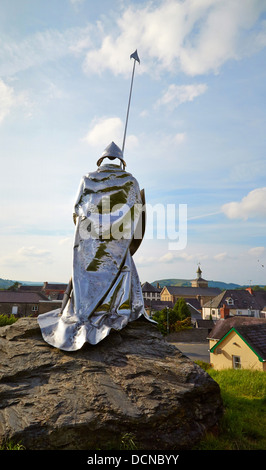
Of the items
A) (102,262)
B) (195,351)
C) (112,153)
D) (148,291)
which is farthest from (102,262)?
(148,291)

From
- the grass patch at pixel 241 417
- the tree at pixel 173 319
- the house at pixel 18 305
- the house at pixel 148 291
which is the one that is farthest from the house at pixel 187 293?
the grass patch at pixel 241 417

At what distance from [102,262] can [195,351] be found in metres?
30.4

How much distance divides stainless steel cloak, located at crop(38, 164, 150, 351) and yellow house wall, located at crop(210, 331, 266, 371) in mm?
10175

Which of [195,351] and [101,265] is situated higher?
[101,265]

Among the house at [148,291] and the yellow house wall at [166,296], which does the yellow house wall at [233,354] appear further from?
the yellow house wall at [166,296]

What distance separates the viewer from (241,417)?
15.7 ft

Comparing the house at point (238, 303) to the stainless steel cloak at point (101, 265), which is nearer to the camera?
the stainless steel cloak at point (101, 265)

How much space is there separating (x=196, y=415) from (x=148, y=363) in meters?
0.92

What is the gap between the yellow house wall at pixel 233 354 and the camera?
45.8 ft

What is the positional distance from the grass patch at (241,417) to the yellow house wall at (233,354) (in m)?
6.97

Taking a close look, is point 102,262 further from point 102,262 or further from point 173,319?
point 173,319

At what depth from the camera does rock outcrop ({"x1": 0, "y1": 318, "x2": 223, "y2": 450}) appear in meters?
3.64

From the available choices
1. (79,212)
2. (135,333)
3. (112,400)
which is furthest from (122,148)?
(112,400)

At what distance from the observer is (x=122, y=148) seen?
759cm
